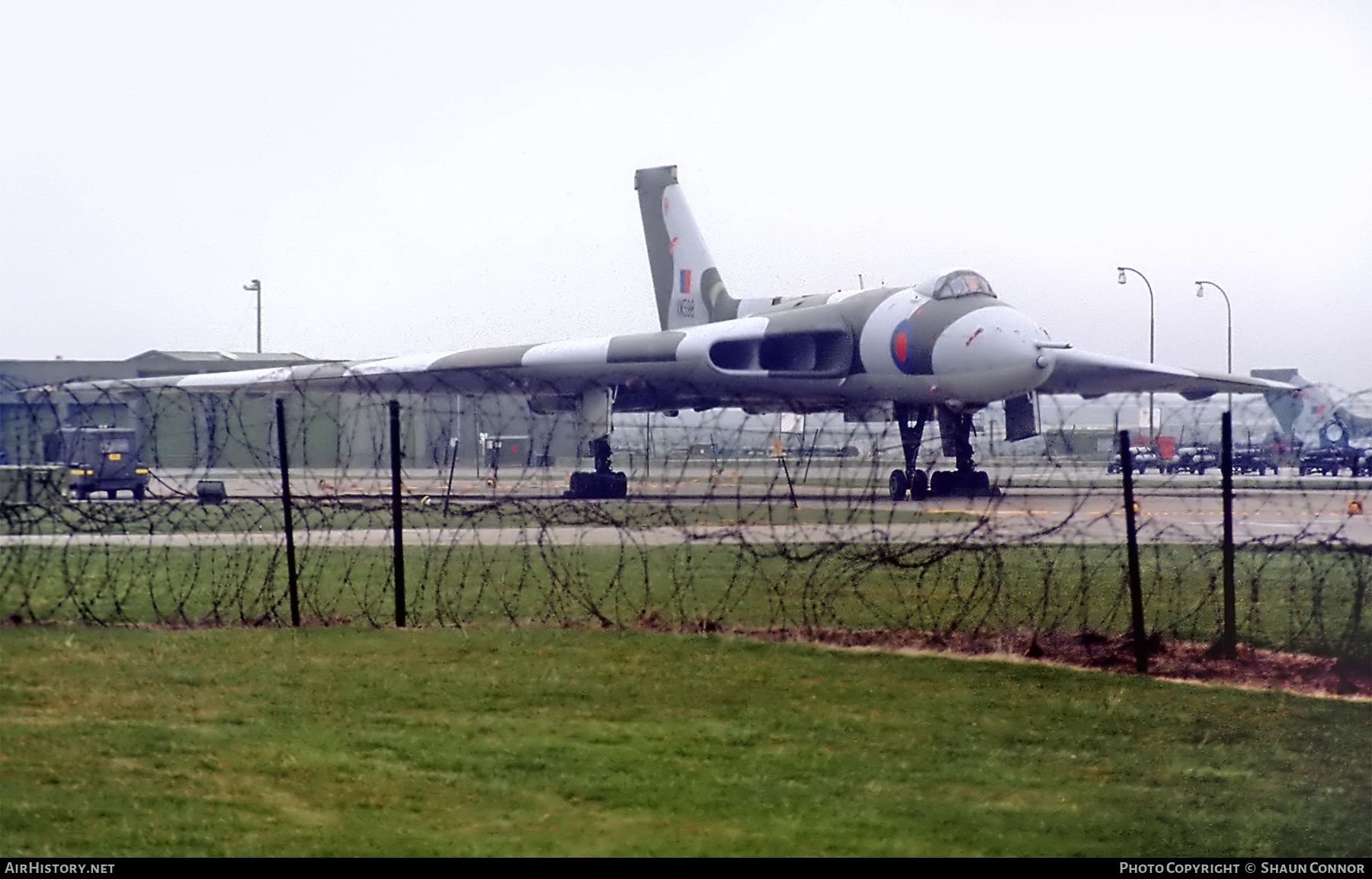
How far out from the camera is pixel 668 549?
1568 centimetres

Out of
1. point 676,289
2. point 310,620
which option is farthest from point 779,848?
point 676,289

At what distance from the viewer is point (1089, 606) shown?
12.4 m

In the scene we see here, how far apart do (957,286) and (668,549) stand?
11.5 meters

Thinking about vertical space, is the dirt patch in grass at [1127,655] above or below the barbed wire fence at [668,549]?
below

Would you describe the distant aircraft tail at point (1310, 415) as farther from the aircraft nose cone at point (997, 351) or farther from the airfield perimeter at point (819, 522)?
the aircraft nose cone at point (997, 351)

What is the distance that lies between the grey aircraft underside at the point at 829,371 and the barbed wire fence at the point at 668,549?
510cm

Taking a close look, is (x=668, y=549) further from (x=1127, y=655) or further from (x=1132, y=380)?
(x=1132, y=380)

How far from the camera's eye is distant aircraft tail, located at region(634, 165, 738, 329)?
36.2 metres

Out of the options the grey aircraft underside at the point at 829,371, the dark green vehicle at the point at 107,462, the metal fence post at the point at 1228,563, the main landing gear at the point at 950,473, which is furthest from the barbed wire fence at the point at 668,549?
the dark green vehicle at the point at 107,462

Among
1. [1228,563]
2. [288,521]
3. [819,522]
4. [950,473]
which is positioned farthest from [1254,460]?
[288,521]

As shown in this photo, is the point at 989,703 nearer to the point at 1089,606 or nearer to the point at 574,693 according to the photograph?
the point at 574,693

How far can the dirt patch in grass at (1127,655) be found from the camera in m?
9.57

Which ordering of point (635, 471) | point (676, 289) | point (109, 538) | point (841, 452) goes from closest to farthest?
point (841, 452), point (635, 471), point (109, 538), point (676, 289)
